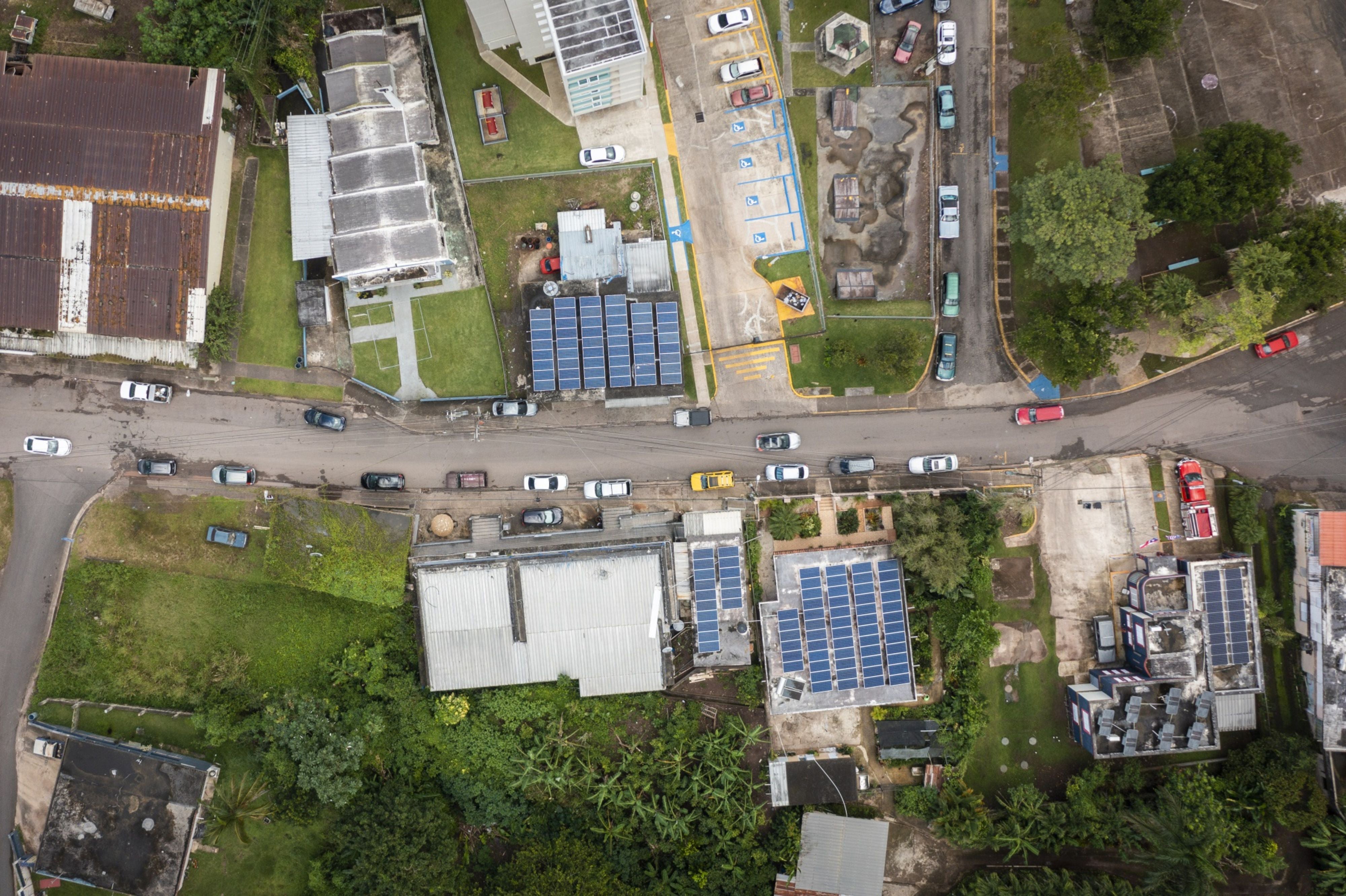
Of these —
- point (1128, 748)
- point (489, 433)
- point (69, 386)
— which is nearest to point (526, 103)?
point (489, 433)

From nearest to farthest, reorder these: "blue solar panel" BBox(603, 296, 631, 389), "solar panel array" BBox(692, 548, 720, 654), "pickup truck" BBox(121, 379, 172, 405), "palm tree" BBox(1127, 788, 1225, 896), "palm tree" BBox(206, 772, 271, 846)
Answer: "palm tree" BBox(1127, 788, 1225, 896) < "palm tree" BBox(206, 772, 271, 846) < "blue solar panel" BBox(603, 296, 631, 389) < "solar panel array" BBox(692, 548, 720, 654) < "pickup truck" BBox(121, 379, 172, 405)

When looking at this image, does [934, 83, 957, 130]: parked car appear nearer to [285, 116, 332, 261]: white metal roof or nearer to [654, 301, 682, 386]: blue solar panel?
[654, 301, 682, 386]: blue solar panel

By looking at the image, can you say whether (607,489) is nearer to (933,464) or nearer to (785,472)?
(785,472)

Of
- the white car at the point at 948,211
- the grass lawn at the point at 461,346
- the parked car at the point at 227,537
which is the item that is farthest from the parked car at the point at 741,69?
the parked car at the point at 227,537

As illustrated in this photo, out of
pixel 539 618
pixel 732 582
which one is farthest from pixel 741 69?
pixel 539 618

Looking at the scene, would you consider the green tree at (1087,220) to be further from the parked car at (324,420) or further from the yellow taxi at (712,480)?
the parked car at (324,420)

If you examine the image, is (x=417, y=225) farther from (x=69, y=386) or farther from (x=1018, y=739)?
(x=1018, y=739)

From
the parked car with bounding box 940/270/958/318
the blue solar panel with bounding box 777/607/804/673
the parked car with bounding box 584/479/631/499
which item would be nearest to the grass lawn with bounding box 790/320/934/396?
the parked car with bounding box 940/270/958/318
